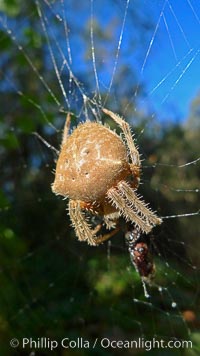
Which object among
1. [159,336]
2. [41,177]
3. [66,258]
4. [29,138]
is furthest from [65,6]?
[159,336]

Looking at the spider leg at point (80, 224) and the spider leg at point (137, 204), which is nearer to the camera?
the spider leg at point (137, 204)

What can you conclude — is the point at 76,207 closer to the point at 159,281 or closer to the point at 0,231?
the point at 159,281

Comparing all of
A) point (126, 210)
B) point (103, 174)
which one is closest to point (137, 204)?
point (126, 210)

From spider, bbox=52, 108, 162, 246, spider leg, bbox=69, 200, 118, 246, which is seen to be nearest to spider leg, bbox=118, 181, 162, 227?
spider, bbox=52, 108, 162, 246

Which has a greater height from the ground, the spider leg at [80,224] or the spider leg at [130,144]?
the spider leg at [130,144]

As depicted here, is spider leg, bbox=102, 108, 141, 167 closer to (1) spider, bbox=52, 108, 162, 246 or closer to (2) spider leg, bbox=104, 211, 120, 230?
(1) spider, bbox=52, 108, 162, 246

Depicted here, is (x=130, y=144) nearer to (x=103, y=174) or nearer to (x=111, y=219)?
(x=103, y=174)

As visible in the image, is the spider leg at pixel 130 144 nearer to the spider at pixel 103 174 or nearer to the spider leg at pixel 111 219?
the spider at pixel 103 174

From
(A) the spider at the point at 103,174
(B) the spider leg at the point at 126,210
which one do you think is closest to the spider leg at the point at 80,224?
(A) the spider at the point at 103,174
